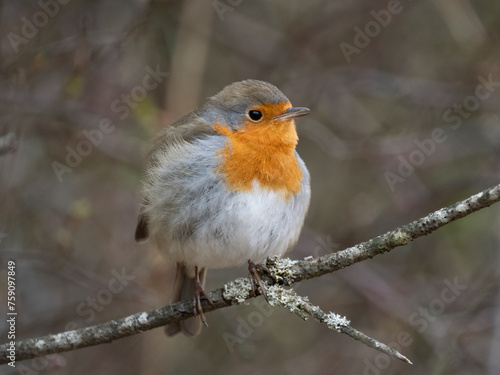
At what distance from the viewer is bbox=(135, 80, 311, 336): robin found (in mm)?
3775

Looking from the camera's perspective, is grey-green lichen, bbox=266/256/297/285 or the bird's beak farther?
the bird's beak

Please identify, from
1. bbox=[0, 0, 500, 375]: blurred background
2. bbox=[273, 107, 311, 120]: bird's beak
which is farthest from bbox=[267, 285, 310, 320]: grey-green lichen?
bbox=[0, 0, 500, 375]: blurred background

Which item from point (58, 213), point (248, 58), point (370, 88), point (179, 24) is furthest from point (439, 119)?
point (58, 213)

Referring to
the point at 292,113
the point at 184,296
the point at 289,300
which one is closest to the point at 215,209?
the point at 292,113

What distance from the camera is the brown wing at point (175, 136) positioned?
4.11 meters

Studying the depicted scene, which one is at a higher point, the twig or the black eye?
the black eye

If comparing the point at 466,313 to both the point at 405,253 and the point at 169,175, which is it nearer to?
the point at 405,253

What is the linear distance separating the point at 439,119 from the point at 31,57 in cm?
391

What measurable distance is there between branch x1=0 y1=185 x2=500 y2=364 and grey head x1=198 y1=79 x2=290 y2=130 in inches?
47.5

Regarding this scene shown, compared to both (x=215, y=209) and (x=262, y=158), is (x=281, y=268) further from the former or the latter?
(x=262, y=158)

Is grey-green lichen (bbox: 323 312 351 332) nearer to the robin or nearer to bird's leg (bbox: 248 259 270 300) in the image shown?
bird's leg (bbox: 248 259 270 300)

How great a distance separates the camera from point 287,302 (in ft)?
9.82

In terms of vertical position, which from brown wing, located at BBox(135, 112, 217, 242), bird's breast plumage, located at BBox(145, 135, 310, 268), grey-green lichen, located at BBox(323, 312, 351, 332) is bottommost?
grey-green lichen, located at BBox(323, 312, 351, 332)

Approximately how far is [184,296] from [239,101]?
1.49 m
